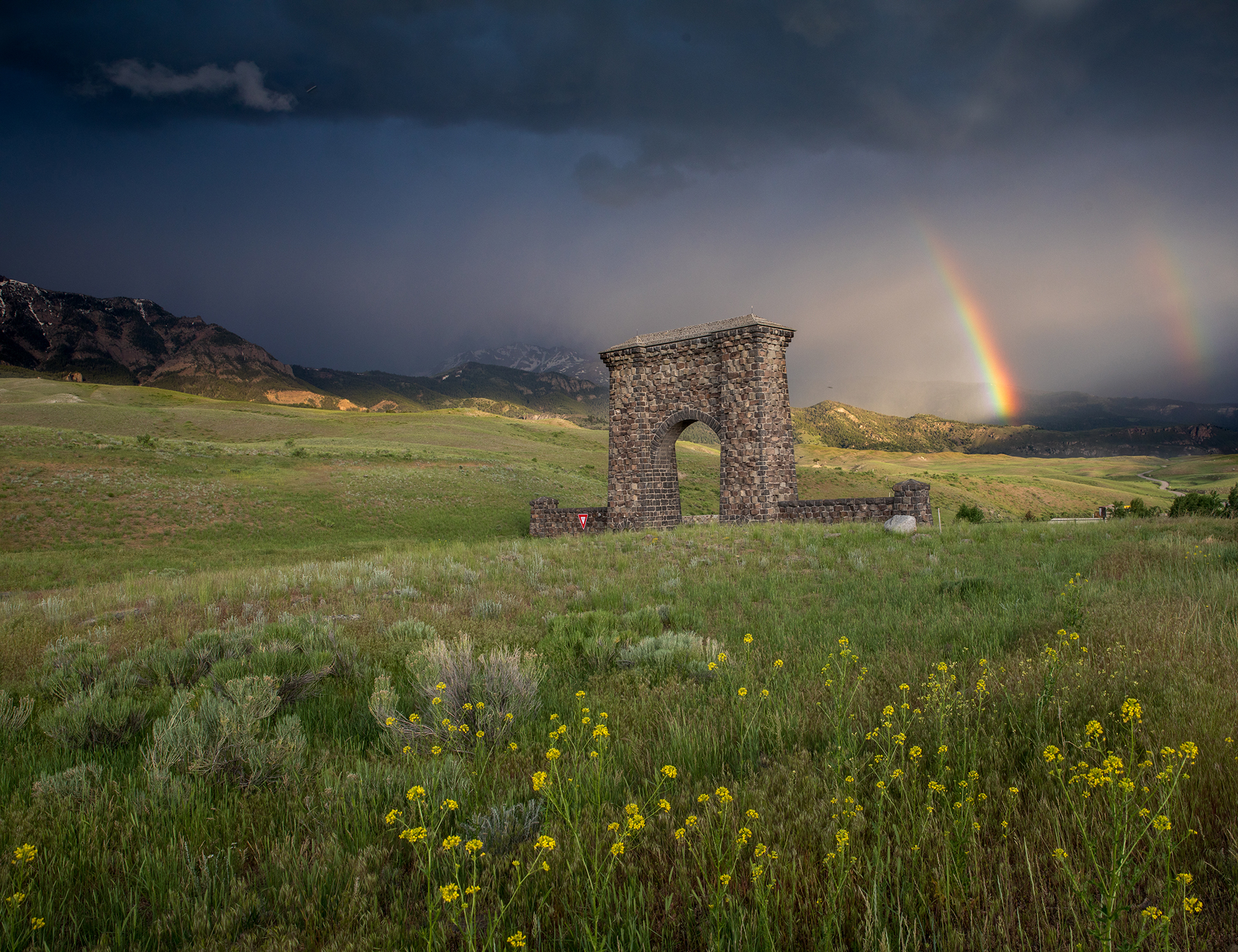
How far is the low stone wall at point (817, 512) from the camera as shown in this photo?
58.2 ft

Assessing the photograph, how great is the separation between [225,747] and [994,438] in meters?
233

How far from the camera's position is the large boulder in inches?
523

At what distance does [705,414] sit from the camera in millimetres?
21688

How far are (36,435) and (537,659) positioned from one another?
42686 millimetres

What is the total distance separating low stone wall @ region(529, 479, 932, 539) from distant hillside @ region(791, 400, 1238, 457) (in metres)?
139

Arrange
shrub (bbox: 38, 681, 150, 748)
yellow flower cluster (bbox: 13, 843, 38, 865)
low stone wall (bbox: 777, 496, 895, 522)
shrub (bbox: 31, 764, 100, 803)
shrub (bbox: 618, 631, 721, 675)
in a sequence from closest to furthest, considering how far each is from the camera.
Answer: yellow flower cluster (bbox: 13, 843, 38, 865) → shrub (bbox: 31, 764, 100, 803) → shrub (bbox: 38, 681, 150, 748) → shrub (bbox: 618, 631, 721, 675) → low stone wall (bbox: 777, 496, 895, 522)

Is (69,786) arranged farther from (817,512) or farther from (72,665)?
(817,512)

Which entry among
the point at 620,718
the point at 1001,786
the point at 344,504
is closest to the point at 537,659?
the point at 620,718

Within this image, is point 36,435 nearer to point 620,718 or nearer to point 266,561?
point 266,561

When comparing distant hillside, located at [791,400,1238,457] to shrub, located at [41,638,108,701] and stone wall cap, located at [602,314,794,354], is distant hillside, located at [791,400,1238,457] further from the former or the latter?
shrub, located at [41,638,108,701]

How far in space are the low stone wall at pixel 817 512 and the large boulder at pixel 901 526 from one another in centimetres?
262

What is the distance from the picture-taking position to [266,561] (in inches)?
720

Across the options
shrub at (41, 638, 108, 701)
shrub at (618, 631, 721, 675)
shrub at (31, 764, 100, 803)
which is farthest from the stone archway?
shrub at (31, 764, 100, 803)

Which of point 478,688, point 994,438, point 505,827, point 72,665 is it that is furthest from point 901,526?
point 994,438
